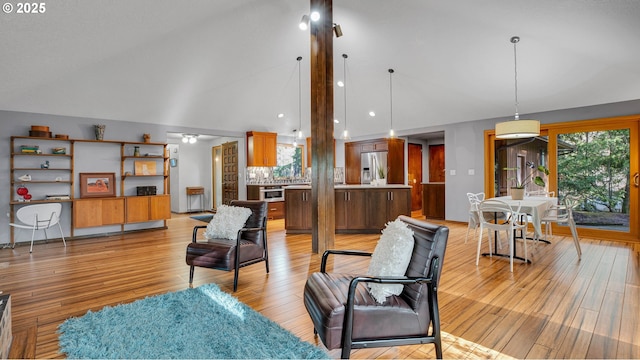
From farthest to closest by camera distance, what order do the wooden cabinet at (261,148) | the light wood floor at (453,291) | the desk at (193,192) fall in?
the desk at (193,192), the wooden cabinet at (261,148), the light wood floor at (453,291)

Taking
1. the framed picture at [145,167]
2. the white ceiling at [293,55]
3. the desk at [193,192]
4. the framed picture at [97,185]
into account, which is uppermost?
the white ceiling at [293,55]

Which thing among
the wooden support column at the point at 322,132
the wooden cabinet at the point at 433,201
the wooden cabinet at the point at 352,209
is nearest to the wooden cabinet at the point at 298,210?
the wooden cabinet at the point at 352,209

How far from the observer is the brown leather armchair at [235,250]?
10.4ft

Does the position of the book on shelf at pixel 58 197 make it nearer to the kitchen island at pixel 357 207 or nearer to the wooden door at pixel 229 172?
the wooden door at pixel 229 172

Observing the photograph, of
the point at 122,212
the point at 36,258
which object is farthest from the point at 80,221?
the point at 36,258

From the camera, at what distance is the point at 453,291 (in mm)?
3121

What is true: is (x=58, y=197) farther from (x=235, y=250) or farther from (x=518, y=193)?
(x=518, y=193)

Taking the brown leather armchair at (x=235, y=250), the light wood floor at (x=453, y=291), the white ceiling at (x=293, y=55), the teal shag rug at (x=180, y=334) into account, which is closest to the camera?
the teal shag rug at (x=180, y=334)

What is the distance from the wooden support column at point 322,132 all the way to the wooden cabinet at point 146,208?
411 cm

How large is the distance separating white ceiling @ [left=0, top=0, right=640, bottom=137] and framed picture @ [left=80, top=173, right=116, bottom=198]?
4.05 feet

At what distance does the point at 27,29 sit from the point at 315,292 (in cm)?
470

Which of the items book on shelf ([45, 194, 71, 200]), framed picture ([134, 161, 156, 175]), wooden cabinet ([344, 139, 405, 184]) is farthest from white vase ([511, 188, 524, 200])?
book on shelf ([45, 194, 71, 200])

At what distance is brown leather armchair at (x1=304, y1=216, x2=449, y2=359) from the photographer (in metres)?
1.73

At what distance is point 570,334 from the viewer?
7.39 ft
